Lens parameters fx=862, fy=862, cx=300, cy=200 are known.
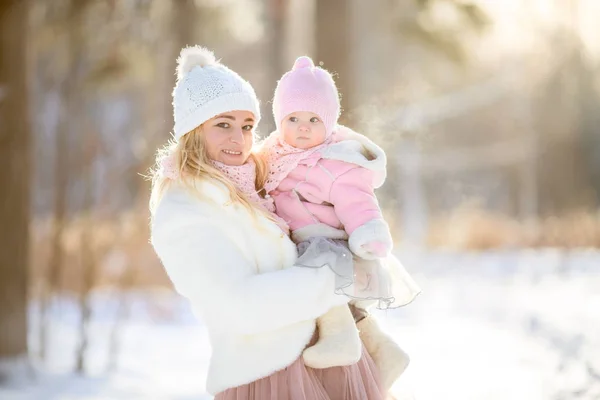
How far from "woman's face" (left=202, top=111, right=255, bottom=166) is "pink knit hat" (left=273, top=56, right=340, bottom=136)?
7.3 inches

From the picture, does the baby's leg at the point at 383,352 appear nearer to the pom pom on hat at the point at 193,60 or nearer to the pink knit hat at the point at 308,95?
the pink knit hat at the point at 308,95

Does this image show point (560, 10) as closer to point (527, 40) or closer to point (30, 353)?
point (527, 40)

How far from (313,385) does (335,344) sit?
15 centimetres

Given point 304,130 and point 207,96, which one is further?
point 304,130

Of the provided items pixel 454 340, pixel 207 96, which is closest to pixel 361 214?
pixel 207 96

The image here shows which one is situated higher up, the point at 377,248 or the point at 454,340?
the point at 377,248

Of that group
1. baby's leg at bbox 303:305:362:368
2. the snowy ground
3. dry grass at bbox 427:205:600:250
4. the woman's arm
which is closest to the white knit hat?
the woman's arm

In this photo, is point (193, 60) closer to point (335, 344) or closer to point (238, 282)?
point (238, 282)

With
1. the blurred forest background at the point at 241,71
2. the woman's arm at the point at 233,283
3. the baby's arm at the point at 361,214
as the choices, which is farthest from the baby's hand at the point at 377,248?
the blurred forest background at the point at 241,71

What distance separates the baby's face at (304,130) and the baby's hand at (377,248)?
41 cm

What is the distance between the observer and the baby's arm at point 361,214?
2.54 metres

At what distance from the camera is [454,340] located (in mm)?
8703

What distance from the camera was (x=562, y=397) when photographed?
5.47m

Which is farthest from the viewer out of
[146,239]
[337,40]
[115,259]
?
[146,239]
